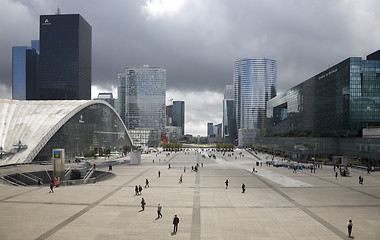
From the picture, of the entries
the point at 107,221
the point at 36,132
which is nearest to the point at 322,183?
the point at 107,221

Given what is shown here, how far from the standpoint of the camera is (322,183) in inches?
1529

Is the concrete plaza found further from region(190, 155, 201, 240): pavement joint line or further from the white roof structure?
the white roof structure

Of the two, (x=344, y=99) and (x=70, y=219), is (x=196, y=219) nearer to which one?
(x=70, y=219)

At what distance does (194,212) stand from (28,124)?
63.9 m

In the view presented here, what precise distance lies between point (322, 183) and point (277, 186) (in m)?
8.06

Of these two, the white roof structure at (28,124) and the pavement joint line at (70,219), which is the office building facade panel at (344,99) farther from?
the white roof structure at (28,124)

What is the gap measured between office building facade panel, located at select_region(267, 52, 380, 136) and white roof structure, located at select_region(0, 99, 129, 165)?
265ft

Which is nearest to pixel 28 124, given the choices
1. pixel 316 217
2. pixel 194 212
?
pixel 194 212

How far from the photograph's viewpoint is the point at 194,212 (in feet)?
76.9

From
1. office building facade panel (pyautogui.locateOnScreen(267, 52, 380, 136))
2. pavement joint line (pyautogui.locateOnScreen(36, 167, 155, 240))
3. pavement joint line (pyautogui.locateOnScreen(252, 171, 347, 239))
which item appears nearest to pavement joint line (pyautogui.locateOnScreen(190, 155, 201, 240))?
pavement joint line (pyautogui.locateOnScreen(252, 171, 347, 239))

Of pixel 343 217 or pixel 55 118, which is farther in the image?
pixel 55 118

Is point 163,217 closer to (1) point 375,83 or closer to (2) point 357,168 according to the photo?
(2) point 357,168

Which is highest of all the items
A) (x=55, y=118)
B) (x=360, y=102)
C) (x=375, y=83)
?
(x=375, y=83)

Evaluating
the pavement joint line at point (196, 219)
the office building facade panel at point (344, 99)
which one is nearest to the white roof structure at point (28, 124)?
the pavement joint line at point (196, 219)
